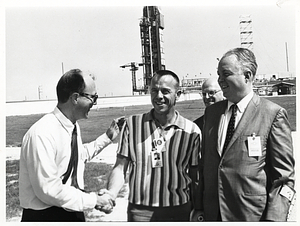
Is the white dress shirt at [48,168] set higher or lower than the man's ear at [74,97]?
lower

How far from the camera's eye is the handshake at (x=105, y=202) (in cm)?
279

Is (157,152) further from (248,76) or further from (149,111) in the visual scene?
(248,76)

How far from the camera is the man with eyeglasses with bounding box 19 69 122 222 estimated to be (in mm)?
2516

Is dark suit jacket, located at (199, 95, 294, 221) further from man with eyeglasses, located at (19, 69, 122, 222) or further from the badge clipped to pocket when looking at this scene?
man with eyeglasses, located at (19, 69, 122, 222)

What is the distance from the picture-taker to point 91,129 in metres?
3.17

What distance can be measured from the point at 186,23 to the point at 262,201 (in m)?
1.95

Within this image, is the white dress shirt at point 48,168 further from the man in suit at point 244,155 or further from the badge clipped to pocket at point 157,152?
the man in suit at point 244,155

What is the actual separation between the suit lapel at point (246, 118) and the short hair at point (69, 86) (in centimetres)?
143

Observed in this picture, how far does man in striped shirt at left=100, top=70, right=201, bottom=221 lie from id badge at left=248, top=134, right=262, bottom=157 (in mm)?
497

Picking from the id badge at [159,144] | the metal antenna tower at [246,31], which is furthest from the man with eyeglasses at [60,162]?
the metal antenna tower at [246,31]

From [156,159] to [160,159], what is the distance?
4 cm

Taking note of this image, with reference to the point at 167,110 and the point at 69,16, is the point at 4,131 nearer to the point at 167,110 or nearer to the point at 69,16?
the point at 69,16

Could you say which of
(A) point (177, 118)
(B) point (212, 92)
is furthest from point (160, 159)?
(B) point (212, 92)

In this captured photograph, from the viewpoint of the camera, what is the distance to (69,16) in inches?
129
